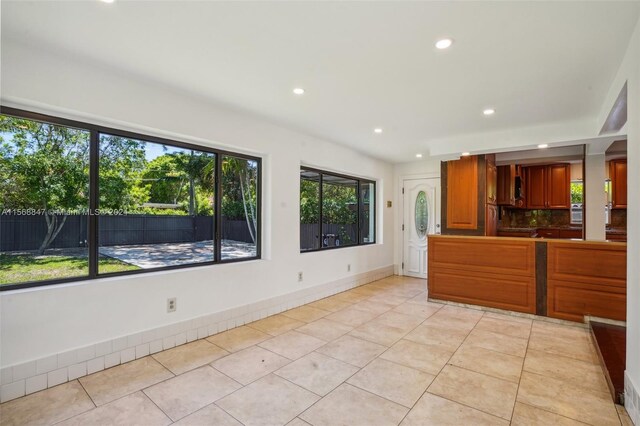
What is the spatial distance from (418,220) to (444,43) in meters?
4.67

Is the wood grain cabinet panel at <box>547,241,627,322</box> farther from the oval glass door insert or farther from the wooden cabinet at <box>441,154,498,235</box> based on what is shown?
the oval glass door insert

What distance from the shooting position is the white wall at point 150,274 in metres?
2.21

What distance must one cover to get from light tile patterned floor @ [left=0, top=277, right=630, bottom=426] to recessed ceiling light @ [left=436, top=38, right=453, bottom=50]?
241 cm

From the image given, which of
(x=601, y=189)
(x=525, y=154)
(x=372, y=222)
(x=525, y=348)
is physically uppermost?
(x=525, y=154)

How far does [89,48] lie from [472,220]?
15.9ft

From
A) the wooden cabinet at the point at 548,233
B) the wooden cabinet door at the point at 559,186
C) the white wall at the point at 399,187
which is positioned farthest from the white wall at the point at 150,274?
the wooden cabinet door at the point at 559,186

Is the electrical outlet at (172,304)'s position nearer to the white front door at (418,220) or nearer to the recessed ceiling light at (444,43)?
the recessed ceiling light at (444,43)

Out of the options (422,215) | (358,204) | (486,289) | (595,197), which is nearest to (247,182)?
(358,204)

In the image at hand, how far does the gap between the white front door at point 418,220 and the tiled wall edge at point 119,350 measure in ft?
10.4

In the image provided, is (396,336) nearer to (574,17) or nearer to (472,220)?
(472,220)

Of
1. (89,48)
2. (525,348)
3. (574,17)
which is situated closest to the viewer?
(574,17)

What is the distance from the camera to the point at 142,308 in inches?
110

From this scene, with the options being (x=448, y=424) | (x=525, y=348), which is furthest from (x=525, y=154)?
(x=448, y=424)

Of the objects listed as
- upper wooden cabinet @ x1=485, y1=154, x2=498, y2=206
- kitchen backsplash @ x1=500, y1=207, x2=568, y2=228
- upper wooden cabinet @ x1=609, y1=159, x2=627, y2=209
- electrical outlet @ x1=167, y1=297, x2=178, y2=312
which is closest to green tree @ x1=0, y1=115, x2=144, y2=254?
electrical outlet @ x1=167, y1=297, x2=178, y2=312
